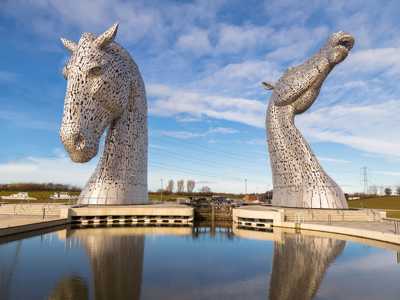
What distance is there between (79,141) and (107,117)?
2.54m

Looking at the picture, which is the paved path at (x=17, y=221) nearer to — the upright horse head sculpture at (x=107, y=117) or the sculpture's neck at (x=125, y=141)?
the upright horse head sculpture at (x=107, y=117)

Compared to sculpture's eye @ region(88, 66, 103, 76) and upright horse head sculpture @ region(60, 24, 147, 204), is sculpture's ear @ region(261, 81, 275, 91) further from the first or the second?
sculpture's eye @ region(88, 66, 103, 76)

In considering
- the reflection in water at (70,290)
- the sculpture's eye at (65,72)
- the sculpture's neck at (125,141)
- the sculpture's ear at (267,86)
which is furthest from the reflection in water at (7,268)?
the sculpture's ear at (267,86)

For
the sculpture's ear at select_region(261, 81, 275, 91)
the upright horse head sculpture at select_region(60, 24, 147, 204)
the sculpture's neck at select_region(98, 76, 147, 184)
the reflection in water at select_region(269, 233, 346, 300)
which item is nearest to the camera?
the reflection in water at select_region(269, 233, 346, 300)

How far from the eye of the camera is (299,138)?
18.9 meters

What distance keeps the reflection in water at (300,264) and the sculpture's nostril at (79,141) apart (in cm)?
854

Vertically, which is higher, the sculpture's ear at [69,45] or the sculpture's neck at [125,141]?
the sculpture's ear at [69,45]

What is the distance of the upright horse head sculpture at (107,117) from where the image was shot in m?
14.9

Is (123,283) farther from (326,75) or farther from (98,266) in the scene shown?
(326,75)

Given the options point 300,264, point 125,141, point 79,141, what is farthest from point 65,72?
point 300,264

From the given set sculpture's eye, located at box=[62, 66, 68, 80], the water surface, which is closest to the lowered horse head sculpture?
the water surface

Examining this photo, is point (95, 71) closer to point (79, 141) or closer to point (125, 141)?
point (79, 141)

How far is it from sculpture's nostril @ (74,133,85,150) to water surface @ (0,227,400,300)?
3.60 meters

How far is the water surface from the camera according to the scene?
21.1 ft
